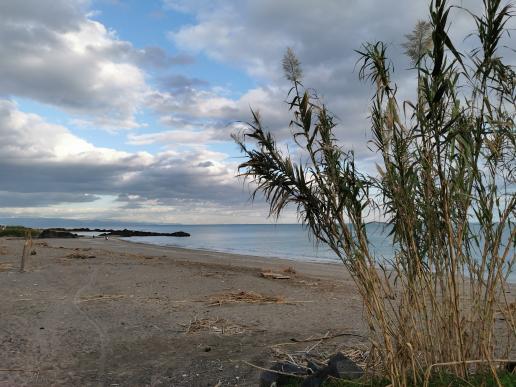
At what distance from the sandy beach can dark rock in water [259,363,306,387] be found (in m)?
0.72

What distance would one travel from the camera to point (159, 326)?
9039 millimetres

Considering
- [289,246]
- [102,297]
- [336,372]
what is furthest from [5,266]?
[289,246]

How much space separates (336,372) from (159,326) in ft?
15.9

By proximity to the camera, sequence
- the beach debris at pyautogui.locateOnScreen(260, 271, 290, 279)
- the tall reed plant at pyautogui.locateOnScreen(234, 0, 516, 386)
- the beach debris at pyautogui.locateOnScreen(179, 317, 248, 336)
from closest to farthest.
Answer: the tall reed plant at pyautogui.locateOnScreen(234, 0, 516, 386)
the beach debris at pyautogui.locateOnScreen(179, 317, 248, 336)
the beach debris at pyautogui.locateOnScreen(260, 271, 290, 279)

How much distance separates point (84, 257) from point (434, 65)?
Answer: 770 inches

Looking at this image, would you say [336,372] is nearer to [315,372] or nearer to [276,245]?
[315,372]

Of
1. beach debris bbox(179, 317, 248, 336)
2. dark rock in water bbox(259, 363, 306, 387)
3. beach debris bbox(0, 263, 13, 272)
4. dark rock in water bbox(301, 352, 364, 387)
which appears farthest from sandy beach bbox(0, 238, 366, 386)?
dark rock in water bbox(301, 352, 364, 387)

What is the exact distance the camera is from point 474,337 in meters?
4.66

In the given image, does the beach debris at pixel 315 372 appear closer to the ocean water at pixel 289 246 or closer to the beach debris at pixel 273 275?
the ocean water at pixel 289 246

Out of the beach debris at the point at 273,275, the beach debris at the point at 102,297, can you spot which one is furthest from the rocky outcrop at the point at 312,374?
the beach debris at the point at 273,275

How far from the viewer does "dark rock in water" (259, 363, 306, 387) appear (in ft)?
17.1

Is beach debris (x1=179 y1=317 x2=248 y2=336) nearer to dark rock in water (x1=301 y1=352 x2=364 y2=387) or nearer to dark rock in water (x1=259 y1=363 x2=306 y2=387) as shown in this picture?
dark rock in water (x1=259 y1=363 x2=306 y2=387)

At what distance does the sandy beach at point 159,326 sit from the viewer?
6.56m

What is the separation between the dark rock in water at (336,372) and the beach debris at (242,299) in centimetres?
623
